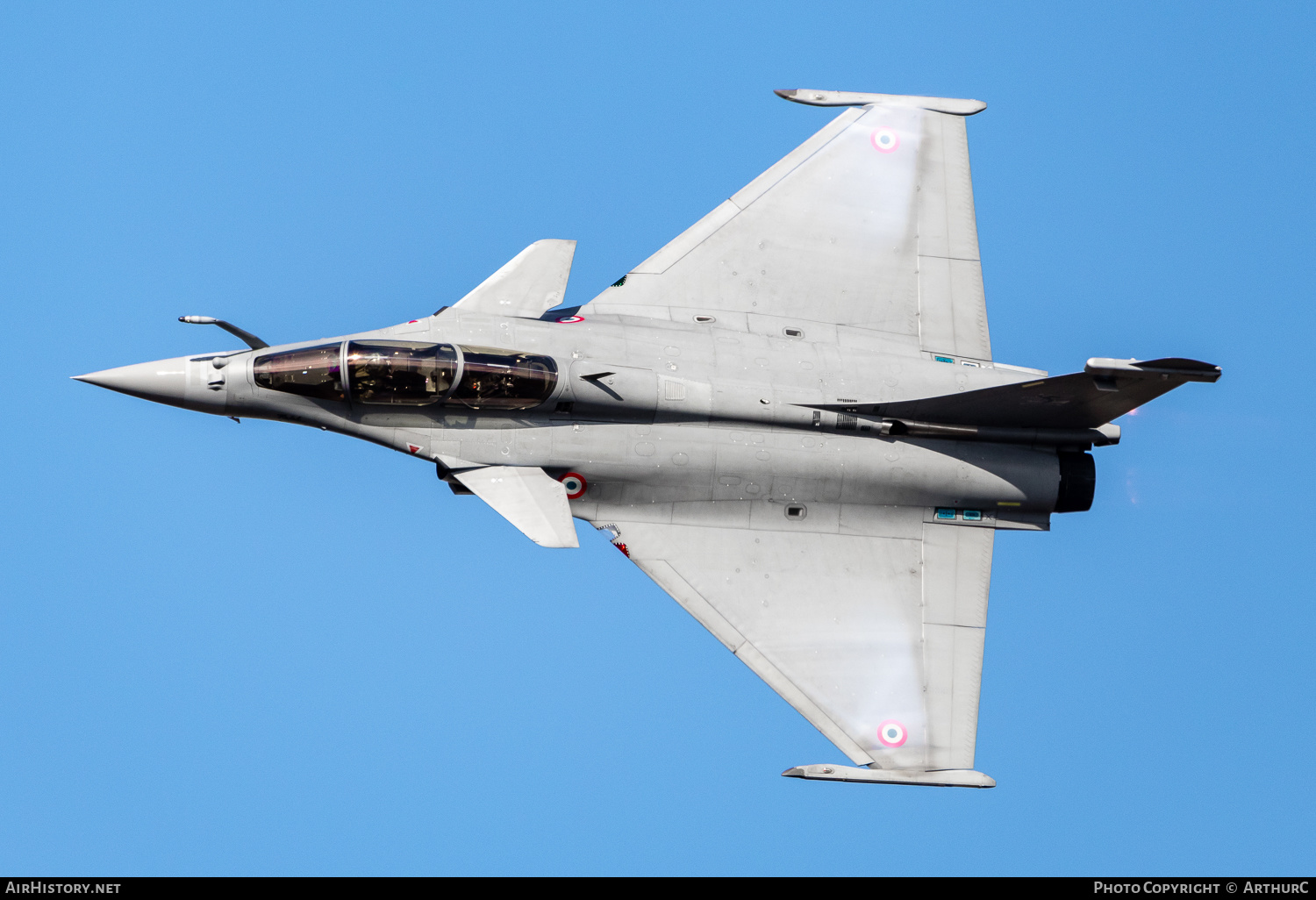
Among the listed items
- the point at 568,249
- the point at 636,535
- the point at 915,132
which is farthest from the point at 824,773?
the point at 915,132

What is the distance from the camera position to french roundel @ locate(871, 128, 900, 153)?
24516mm

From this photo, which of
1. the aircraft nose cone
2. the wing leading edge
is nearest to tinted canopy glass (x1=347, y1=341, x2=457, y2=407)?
the aircraft nose cone

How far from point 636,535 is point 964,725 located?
17.2 ft

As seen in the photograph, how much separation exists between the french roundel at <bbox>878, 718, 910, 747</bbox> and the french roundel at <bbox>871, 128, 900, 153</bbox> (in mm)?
8766

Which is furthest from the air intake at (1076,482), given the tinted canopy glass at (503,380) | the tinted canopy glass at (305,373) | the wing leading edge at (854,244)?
the tinted canopy glass at (305,373)

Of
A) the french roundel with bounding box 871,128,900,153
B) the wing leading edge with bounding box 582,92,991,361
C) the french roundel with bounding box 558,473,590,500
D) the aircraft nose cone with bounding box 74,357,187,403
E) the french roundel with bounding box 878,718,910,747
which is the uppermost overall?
the french roundel with bounding box 871,128,900,153

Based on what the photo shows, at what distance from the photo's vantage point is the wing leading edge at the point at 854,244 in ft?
76.5

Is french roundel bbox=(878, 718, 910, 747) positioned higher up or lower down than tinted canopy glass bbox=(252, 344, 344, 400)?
lower down

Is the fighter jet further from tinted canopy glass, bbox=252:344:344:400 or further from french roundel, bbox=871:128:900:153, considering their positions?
french roundel, bbox=871:128:900:153

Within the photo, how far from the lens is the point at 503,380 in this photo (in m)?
21.5

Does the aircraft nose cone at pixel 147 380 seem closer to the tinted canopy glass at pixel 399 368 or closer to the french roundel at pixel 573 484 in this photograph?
the tinted canopy glass at pixel 399 368

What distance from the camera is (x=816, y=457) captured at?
72.8 ft

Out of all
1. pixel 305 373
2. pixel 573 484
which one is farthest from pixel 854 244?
pixel 305 373

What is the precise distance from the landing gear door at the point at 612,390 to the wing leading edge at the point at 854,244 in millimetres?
1380
